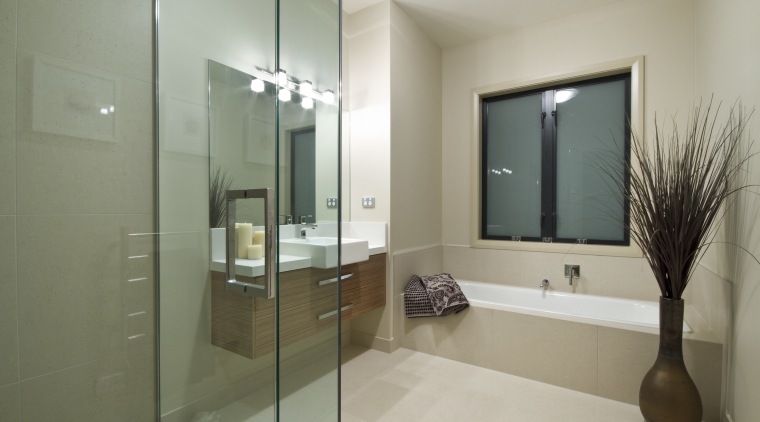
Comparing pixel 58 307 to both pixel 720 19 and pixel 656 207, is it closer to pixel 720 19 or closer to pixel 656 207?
pixel 656 207

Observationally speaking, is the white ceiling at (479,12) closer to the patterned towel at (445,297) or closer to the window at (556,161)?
the window at (556,161)

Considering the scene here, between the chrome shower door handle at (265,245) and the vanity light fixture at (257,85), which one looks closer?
A: the chrome shower door handle at (265,245)

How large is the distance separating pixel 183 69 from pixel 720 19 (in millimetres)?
2964

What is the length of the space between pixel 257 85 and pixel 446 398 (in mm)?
2084

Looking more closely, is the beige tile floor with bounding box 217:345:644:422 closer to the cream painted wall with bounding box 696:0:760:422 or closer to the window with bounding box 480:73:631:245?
the cream painted wall with bounding box 696:0:760:422

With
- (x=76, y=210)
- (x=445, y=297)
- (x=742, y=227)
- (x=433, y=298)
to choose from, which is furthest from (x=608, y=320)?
(x=76, y=210)

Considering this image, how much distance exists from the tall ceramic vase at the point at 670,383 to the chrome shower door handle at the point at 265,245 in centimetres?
197

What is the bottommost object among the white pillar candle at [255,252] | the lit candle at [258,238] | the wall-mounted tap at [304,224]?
the white pillar candle at [255,252]

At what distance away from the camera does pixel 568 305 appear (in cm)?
297

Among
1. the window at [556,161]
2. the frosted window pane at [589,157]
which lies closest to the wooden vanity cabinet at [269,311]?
the window at [556,161]

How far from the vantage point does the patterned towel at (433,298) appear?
2.71 m

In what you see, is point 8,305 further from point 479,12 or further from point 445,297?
point 479,12

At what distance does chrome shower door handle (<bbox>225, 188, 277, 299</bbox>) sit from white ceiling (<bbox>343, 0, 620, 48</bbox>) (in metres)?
2.27

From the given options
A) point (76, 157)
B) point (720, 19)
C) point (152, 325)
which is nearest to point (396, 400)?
point (152, 325)
